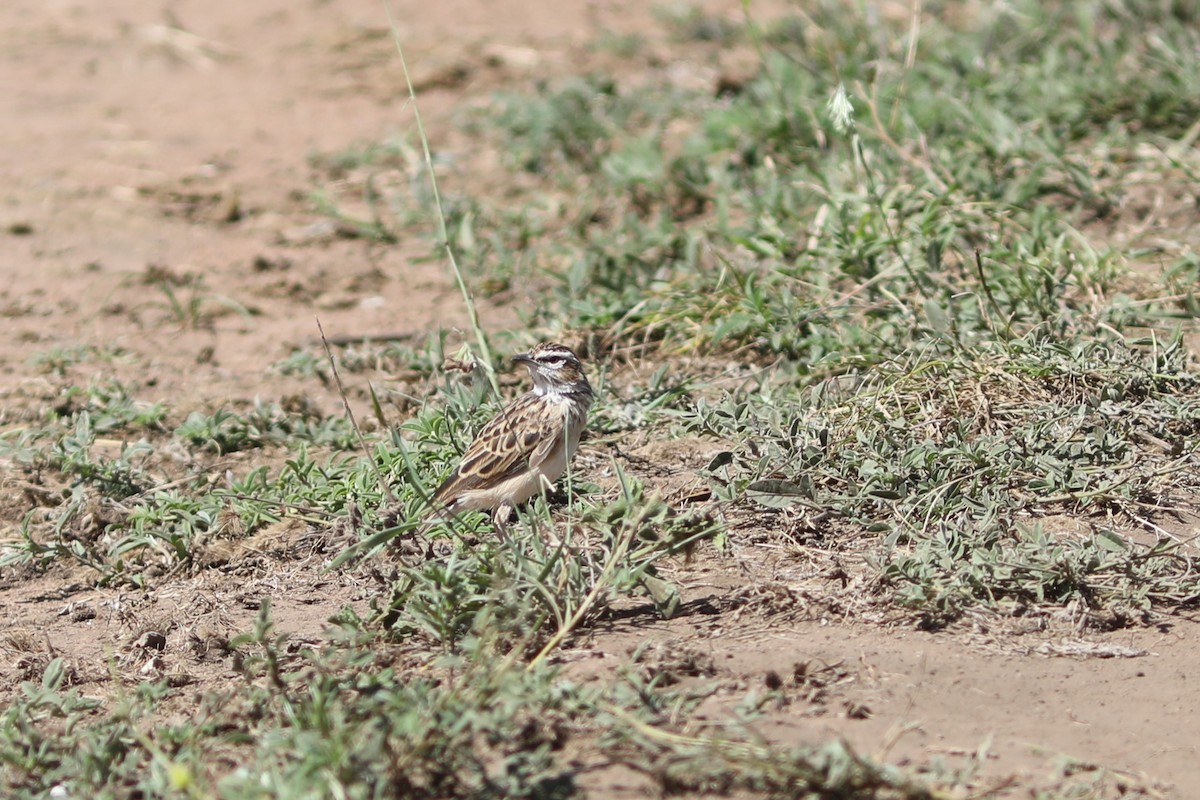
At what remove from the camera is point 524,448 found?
6395 mm

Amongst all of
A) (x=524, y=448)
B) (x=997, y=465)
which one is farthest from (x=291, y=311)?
(x=997, y=465)

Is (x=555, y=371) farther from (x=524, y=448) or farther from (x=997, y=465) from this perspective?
(x=997, y=465)

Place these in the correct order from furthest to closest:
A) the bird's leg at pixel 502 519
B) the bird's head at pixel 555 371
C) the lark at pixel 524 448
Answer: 1. the bird's head at pixel 555 371
2. the lark at pixel 524 448
3. the bird's leg at pixel 502 519

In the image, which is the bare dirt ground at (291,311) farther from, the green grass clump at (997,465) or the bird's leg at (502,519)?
the bird's leg at (502,519)

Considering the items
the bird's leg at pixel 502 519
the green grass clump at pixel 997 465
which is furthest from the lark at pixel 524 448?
the green grass clump at pixel 997 465

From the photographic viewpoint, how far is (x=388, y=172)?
35.7ft

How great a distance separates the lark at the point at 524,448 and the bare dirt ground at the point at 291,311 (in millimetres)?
678

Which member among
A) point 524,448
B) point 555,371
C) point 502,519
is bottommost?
point 502,519

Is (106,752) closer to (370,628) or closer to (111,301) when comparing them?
(370,628)

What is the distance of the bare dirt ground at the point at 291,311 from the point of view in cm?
497

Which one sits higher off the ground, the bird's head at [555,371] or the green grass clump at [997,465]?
the bird's head at [555,371]

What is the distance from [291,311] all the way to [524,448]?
128 inches

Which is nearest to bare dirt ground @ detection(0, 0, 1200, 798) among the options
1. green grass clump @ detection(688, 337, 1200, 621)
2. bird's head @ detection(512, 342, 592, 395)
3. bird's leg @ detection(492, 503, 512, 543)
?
green grass clump @ detection(688, 337, 1200, 621)

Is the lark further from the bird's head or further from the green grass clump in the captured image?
the green grass clump
